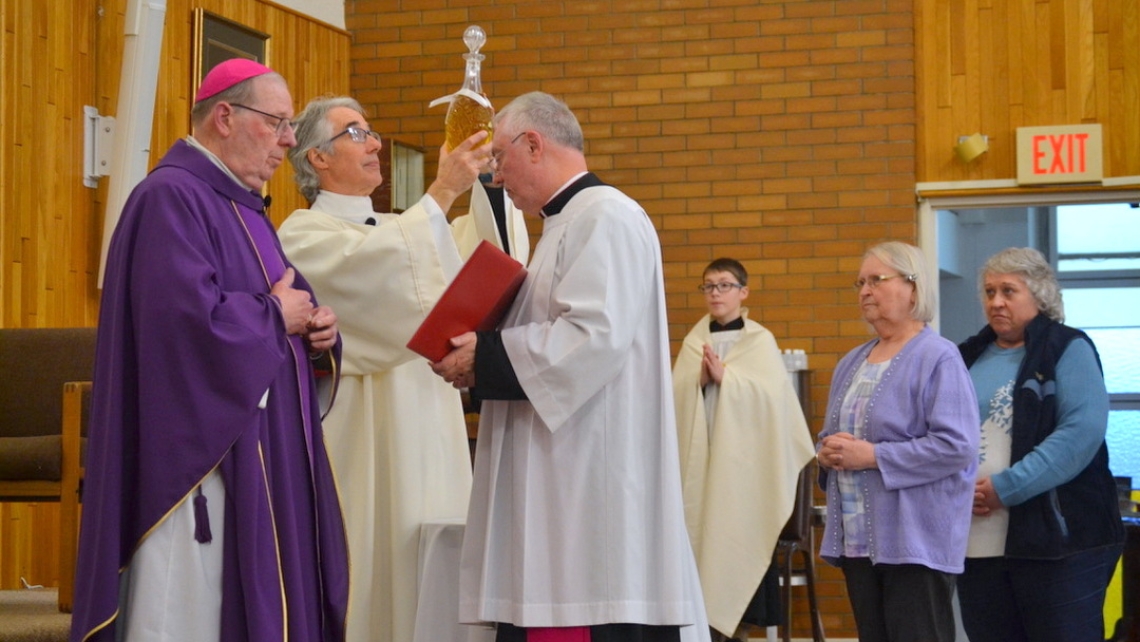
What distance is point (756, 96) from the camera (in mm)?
8156

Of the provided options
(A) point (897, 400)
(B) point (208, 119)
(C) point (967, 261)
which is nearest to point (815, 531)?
(C) point (967, 261)

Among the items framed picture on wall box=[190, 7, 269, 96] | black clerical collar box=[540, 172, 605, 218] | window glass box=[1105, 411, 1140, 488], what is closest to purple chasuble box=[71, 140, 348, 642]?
black clerical collar box=[540, 172, 605, 218]

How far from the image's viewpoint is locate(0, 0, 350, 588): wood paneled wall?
582 centimetres

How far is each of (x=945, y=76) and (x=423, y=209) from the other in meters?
4.99

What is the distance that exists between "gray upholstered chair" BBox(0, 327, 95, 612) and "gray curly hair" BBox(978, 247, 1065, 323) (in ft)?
10.3

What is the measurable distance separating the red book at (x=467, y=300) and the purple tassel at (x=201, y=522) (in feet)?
1.86

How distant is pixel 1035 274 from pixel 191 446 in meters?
2.87

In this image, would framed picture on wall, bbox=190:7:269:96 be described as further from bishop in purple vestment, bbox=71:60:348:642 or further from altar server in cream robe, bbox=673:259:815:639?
bishop in purple vestment, bbox=71:60:348:642

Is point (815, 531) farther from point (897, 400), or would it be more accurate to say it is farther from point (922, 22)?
point (897, 400)

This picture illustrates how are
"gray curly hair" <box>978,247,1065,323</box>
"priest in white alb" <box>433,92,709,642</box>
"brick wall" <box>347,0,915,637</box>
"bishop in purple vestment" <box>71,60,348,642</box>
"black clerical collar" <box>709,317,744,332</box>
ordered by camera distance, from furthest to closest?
"brick wall" <box>347,0,915,637</box> → "black clerical collar" <box>709,317,744,332</box> → "gray curly hair" <box>978,247,1065,323</box> → "priest in white alb" <box>433,92,709,642</box> → "bishop in purple vestment" <box>71,60,348,642</box>

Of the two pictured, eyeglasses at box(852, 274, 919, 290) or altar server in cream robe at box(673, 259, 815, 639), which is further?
altar server in cream robe at box(673, 259, 815, 639)

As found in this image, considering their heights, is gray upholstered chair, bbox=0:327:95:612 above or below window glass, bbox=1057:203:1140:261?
below

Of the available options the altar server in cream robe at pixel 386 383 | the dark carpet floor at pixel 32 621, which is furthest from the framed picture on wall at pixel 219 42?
the altar server in cream robe at pixel 386 383

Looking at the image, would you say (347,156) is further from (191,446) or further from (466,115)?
(191,446)
